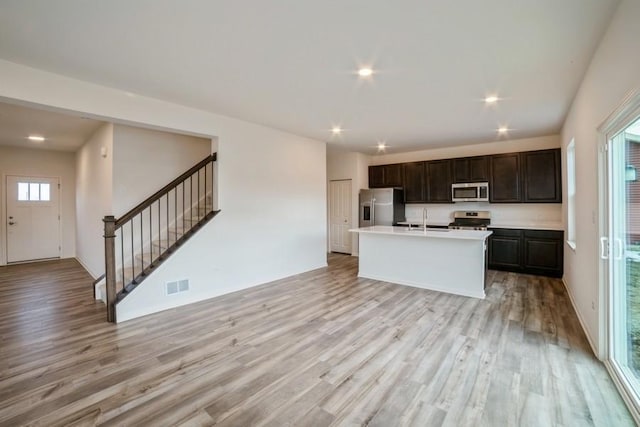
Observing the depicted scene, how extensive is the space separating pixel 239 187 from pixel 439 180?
14.7 ft

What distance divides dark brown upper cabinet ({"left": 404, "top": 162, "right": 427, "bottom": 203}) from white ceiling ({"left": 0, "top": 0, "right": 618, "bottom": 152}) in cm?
290

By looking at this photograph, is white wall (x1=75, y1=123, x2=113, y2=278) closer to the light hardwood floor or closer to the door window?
the light hardwood floor

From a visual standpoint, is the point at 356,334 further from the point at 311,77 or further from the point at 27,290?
the point at 27,290

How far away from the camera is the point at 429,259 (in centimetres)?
466

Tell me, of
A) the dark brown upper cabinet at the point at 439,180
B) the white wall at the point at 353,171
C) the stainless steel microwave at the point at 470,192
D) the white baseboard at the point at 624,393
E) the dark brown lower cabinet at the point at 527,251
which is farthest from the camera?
the white wall at the point at 353,171

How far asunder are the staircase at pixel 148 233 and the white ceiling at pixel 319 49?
1430 millimetres

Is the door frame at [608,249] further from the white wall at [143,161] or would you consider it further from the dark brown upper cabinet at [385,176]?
the white wall at [143,161]

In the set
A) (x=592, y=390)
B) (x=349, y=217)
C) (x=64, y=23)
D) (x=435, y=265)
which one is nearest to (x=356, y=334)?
(x=592, y=390)

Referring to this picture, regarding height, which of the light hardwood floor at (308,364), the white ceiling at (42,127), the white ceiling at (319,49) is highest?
the white ceiling at (42,127)

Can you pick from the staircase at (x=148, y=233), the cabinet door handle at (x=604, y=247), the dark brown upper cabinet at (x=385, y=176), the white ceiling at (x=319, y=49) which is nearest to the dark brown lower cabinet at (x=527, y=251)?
the white ceiling at (x=319, y=49)

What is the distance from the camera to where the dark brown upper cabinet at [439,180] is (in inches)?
257

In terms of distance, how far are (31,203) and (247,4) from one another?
811 cm

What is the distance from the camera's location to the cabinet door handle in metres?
2.35

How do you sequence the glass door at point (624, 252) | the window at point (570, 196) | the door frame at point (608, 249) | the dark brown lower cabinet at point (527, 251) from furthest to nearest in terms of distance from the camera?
the dark brown lower cabinet at point (527, 251) < the window at point (570, 196) < the door frame at point (608, 249) < the glass door at point (624, 252)
